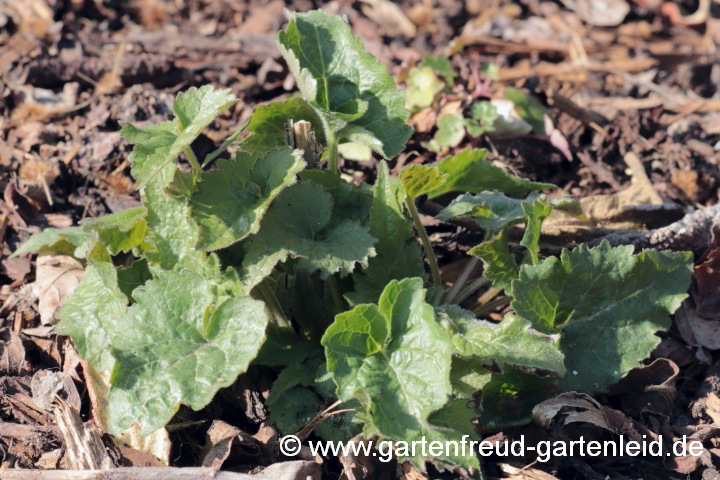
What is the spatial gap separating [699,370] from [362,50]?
1.65 metres

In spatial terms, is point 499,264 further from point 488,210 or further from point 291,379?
point 291,379

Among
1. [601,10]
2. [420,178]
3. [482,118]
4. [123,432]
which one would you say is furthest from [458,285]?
[601,10]

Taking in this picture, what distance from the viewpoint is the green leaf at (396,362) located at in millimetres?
1897

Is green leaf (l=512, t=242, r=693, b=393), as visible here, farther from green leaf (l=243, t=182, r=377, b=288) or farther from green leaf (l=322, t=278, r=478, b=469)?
green leaf (l=243, t=182, r=377, b=288)

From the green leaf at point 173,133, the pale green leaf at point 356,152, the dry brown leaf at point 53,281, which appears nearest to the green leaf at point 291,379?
the green leaf at point 173,133

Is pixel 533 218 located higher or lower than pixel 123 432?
higher

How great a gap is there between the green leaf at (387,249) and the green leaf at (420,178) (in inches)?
2.9

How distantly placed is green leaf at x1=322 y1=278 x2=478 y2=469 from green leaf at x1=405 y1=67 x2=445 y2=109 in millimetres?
1583

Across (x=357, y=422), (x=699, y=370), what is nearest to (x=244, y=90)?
(x=357, y=422)

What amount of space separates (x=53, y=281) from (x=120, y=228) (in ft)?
2.18

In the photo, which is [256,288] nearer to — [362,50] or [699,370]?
[362,50]

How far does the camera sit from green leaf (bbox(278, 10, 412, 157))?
7.76 feet

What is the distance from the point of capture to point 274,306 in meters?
2.35

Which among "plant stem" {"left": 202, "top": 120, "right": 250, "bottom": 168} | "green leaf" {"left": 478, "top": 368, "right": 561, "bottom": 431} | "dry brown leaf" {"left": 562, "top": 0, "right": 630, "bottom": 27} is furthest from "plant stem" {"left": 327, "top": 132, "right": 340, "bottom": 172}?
"dry brown leaf" {"left": 562, "top": 0, "right": 630, "bottom": 27}
